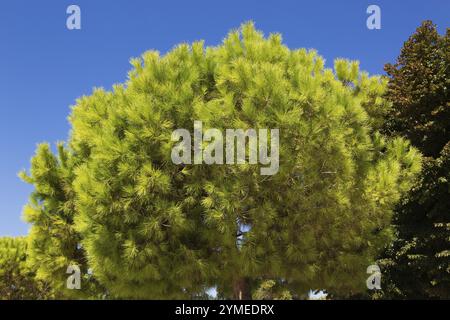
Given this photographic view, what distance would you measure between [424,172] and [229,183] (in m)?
9.16

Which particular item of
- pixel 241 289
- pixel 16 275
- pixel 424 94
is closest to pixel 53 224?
pixel 241 289

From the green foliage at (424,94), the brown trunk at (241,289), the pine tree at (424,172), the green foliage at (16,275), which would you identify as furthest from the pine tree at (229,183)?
the green foliage at (16,275)

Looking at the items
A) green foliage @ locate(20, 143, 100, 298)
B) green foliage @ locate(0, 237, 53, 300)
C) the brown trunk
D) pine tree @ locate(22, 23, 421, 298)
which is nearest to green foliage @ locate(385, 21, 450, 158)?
pine tree @ locate(22, 23, 421, 298)

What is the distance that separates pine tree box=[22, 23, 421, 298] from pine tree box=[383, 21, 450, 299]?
4.17 meters

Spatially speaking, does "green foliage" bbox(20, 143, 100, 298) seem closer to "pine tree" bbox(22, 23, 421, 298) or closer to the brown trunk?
"pine tree" bbox(22, 23, 421, 298)

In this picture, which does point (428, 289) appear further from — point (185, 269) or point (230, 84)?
point (230, 84)

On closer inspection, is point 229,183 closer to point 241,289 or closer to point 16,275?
point 241,289

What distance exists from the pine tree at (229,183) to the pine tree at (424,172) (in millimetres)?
4170

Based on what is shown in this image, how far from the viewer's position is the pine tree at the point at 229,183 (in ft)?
34.8

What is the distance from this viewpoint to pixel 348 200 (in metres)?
11.3

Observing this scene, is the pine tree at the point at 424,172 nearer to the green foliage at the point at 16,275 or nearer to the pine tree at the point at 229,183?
the pine tree at the point at 229,183

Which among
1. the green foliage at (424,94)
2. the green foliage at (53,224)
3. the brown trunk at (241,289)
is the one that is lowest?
A: the brown trunk at (241,289)

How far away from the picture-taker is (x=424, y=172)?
16.4 m

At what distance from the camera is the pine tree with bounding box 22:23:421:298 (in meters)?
10.6
